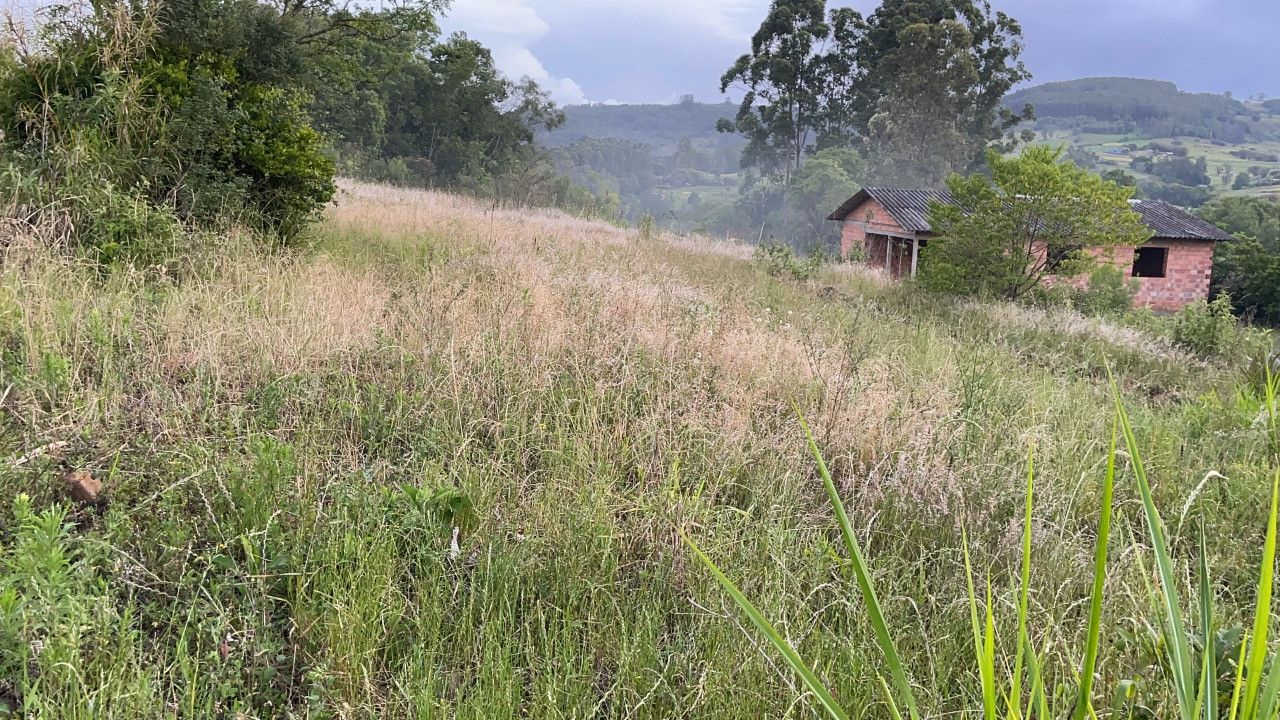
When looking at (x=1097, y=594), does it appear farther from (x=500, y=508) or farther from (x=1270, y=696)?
(x=500, y=508)

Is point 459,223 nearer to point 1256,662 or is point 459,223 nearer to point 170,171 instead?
point 170,171

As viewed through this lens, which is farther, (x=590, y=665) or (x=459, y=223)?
(x=459, y=223)

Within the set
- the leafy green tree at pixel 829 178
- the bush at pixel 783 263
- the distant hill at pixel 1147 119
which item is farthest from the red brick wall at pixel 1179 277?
the distant hill at pixel 1147 119

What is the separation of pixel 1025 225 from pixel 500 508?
1452 cm

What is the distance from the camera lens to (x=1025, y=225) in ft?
47.1

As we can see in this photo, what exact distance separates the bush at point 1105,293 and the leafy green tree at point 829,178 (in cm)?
2983

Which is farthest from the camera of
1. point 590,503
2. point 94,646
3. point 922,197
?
point 922,197

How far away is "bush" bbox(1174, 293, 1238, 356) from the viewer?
11.0m

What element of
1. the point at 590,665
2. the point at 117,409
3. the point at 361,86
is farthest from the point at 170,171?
the point at 361,86

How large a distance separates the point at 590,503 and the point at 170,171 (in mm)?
5326

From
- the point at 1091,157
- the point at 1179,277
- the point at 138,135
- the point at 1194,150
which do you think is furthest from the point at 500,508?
the point at 1194,150

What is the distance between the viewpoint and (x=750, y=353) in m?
4.84

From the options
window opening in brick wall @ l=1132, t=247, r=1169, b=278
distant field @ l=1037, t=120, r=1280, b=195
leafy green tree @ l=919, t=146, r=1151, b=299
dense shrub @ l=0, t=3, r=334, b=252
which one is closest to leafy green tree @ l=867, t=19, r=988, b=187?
window opening in brick wall @ l=1132, t=247, r=1169, b=278

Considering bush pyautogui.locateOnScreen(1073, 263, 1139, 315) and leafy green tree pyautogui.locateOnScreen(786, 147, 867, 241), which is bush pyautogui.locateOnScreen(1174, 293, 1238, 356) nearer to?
bush pyautogui.locateOnScreen(1073, 263, 1139, 315)
